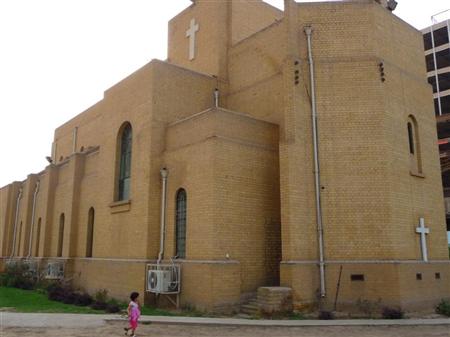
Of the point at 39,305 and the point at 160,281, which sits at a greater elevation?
the point at 160,281

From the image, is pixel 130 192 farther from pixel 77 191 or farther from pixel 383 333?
pixel 383 333

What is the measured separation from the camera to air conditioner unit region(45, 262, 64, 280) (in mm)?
21231

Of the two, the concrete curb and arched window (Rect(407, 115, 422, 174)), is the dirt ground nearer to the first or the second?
the concrete curb

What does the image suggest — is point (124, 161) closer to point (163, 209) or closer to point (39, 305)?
point (163, 209)

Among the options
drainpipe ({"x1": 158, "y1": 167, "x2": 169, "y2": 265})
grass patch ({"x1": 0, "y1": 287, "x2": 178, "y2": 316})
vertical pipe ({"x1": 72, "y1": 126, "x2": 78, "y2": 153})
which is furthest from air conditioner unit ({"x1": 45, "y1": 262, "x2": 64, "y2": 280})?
vertical pipe ({"x1": 72, "y1": 126, "x2": 78, "y2": 153})

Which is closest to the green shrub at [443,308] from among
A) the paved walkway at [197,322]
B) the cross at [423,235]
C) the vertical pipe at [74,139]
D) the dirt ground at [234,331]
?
the paved walkway at [197,322]

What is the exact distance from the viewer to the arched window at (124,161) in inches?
734

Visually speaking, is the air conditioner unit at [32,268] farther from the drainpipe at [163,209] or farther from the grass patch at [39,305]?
the drainpipe at [163,209]

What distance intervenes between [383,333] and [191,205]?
6742 mm

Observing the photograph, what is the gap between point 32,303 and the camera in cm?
1722

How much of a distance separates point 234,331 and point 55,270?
41.8ft

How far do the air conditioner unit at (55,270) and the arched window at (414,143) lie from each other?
15.4m

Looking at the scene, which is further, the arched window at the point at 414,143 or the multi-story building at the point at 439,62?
the multi-story building at the point at 439,62

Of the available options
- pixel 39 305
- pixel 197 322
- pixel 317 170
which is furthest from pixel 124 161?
pixel 197 322
